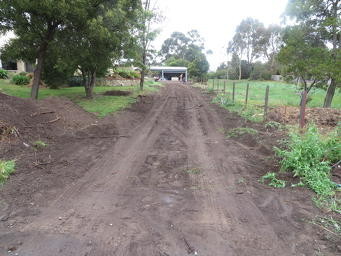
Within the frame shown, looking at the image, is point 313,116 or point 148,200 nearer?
point 148,200

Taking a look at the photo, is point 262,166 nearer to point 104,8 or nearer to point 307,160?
point 307,160

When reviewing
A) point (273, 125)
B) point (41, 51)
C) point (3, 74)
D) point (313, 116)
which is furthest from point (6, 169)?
point (3, 74)

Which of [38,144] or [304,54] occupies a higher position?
[304,54]

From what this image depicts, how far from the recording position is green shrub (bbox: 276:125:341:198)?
13.9ft

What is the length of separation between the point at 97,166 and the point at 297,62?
10.7 metres

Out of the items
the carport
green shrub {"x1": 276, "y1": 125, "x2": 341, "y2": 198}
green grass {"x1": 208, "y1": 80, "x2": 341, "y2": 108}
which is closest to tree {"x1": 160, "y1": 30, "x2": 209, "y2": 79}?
the carport

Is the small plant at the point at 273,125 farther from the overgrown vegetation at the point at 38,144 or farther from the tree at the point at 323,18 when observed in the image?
the overgrown vegetation at the point at 38,144

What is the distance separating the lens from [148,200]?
149 inches

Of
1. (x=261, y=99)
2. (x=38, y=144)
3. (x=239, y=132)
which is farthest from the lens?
(x=261, y=99)

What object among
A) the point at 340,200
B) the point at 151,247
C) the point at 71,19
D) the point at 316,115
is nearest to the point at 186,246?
the point at 151,247

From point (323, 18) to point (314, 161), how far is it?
33.5ft

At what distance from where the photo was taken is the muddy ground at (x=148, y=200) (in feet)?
9.27

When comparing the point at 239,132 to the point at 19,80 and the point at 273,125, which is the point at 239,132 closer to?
the point at 273,125

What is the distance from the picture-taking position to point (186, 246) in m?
2.77
